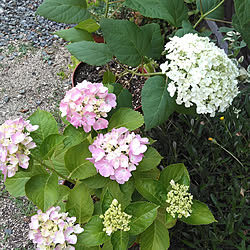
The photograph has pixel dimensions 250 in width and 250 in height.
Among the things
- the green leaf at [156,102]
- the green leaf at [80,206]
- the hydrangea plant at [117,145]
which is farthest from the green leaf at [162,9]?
the green leaf at [80,206]

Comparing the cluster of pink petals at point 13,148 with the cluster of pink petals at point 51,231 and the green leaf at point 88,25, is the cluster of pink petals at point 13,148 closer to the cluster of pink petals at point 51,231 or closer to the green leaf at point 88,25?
the cluster of pink petals at point 51,231

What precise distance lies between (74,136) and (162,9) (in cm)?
56

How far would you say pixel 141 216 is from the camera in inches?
39.7

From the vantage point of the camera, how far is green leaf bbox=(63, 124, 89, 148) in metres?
1.12

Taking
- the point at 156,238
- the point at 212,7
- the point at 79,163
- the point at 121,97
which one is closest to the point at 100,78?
the point at 121,97

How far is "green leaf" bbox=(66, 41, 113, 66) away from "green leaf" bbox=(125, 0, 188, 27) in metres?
0.21

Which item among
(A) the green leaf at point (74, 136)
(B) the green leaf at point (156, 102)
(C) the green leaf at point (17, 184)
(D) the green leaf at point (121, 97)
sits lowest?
(C) the green leaf at point (17, 184)

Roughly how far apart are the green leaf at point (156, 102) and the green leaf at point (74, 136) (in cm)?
23

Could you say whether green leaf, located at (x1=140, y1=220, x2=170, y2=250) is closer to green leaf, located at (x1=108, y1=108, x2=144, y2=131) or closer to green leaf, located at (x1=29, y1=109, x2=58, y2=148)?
green leaf, located at (x1=108, y1=108, x2=144, y2=131)

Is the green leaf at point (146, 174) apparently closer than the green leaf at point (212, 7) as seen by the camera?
Yes

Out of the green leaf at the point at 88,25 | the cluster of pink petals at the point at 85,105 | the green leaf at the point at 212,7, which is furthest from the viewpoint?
the green leaf at the point at 88,25

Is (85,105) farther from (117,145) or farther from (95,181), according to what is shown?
(95,181)

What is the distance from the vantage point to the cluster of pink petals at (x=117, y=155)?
0.97 metres

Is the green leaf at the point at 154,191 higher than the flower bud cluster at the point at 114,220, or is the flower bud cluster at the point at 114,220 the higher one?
the flower bud cluster at the point at 114,220
